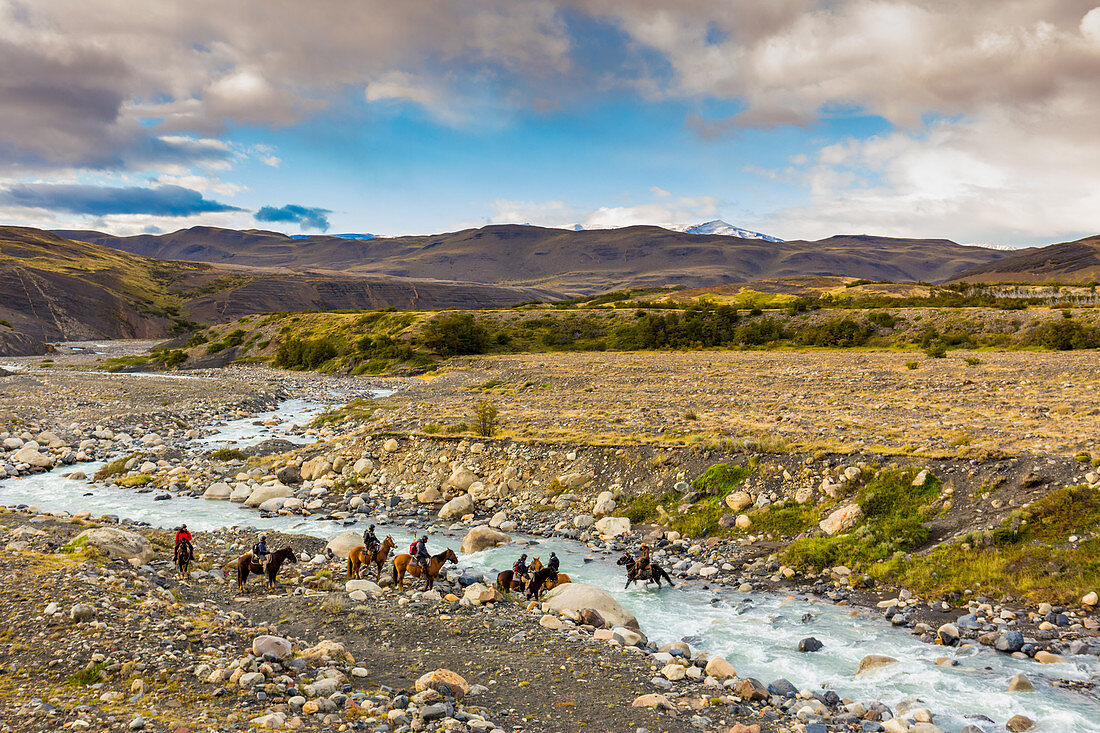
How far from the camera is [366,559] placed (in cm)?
1883

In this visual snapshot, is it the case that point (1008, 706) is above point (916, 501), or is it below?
below

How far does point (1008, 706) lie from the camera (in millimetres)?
11648

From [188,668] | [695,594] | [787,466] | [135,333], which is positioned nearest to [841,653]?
[695,594]

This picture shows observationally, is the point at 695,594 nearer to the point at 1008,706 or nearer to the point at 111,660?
the point at 1008,706

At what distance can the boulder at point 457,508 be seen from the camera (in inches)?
1011

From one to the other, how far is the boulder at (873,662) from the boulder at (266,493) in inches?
924

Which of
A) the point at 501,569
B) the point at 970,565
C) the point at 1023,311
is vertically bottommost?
the point at 501,569

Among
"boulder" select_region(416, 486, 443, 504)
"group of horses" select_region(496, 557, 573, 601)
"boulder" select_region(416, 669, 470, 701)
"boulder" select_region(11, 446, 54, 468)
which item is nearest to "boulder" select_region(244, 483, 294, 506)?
"boulder" select_region(416, 486, 443, 504)

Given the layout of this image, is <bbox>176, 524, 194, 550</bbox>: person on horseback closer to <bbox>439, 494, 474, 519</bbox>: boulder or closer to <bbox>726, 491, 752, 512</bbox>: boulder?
<bbox>439, 494, 474, 519</bbox>: boulder

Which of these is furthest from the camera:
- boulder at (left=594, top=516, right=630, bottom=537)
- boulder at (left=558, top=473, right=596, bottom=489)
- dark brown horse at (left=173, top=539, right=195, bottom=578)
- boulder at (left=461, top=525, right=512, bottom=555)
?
boulder at (left=558, top=473, right=596, bottom=489)

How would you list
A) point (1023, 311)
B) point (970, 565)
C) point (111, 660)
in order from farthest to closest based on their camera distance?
point (1023, 311)
point (970, 565)
point (111, 660)

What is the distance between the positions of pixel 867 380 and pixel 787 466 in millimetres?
27928

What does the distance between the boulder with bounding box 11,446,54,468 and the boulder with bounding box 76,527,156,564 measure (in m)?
Answer: 19.6

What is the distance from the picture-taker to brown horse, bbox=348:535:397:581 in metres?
18.4
